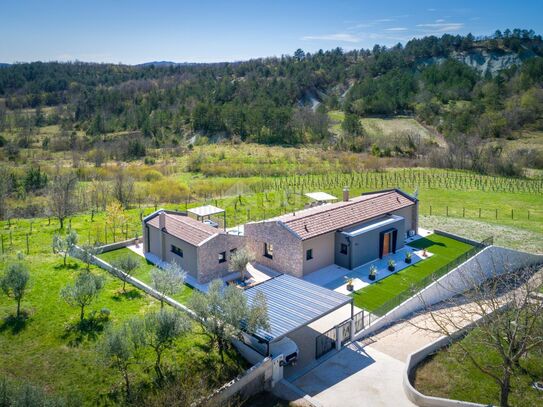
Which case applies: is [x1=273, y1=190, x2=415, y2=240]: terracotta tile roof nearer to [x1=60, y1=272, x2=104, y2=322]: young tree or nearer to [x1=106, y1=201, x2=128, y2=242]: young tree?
[x1=60, y1=272, x2=104, y2=322]: young tree

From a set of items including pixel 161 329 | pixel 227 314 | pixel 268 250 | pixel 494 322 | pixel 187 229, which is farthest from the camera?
pixel 268 250

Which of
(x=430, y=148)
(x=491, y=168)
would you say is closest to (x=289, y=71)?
(x=430, y=148)

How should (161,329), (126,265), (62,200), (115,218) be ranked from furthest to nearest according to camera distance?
1. (62,200)
2. (115,218)
3. (126,265)
4. (161,329)

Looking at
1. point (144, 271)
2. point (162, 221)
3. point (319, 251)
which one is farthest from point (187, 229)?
point (319, 251)

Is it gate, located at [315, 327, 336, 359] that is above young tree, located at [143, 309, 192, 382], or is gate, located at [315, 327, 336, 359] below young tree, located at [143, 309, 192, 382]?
below

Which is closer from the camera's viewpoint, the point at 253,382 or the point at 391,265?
the point at 253,382

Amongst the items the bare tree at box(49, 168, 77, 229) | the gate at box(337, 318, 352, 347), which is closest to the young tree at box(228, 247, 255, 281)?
the gate at box(337, 318, 352, 347)

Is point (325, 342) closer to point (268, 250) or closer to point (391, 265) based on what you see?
point (268, 250)
